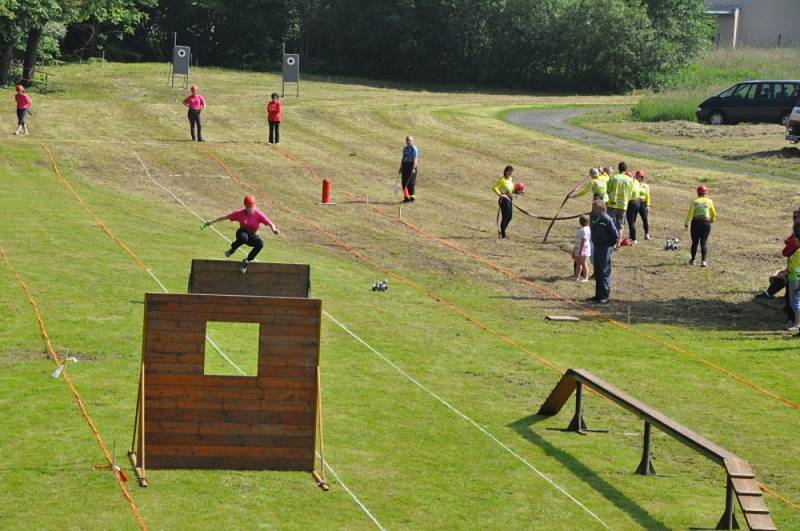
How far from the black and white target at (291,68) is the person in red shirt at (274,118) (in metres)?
12.2

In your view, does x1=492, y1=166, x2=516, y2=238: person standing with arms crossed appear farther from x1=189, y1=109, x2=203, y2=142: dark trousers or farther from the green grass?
the green grass

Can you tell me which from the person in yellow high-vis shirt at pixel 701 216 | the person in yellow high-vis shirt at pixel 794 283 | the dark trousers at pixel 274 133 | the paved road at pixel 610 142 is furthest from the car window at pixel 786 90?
the person in yellow high-vis shirt at pixel 794 283

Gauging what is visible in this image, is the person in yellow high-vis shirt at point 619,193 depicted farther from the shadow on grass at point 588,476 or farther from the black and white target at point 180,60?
the black and white target at point 180,60

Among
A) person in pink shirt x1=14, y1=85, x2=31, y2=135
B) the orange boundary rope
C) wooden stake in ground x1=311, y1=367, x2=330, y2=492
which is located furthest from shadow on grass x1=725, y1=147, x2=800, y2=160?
wooden stake in ground x1=311, y1=367, x2=330, y2=492

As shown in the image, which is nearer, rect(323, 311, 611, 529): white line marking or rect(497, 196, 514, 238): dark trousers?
rect(323, 311, 611, 529): white line marking

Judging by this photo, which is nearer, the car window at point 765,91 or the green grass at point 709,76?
the car window at point 765,91

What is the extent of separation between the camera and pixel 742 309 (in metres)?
28.2

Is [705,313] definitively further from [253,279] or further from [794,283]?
[253,279]

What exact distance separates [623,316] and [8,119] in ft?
99.6

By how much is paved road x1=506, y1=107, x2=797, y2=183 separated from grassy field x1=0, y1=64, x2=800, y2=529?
5.46ft

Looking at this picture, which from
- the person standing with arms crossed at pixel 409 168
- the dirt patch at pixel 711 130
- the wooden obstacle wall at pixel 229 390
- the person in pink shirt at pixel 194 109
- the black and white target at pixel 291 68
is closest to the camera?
the wooden obstacle wall at pixel 229 390

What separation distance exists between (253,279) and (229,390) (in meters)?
3.35

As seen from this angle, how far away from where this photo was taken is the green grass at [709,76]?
6016 centimetres

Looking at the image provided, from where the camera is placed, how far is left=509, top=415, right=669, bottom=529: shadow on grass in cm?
1573
